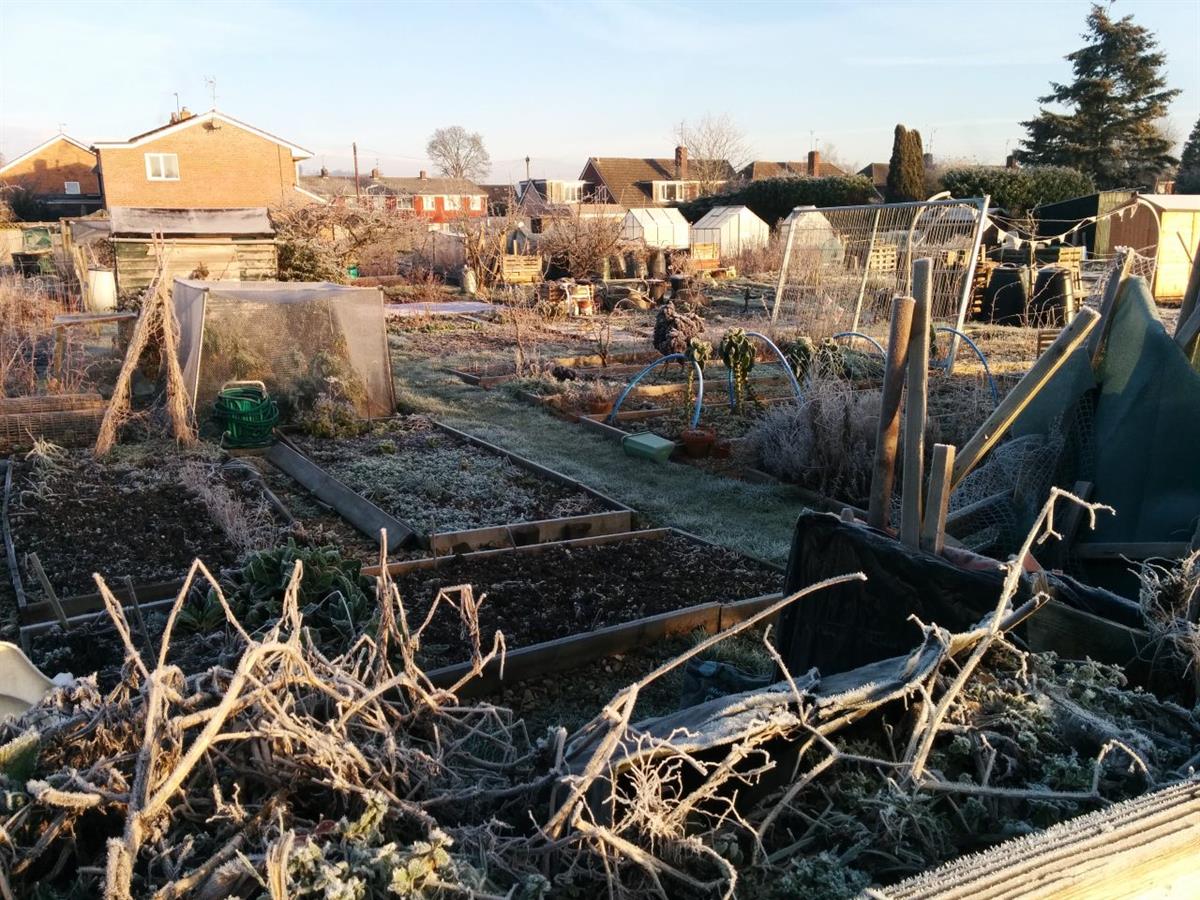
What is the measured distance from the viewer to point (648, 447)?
28.8 feet

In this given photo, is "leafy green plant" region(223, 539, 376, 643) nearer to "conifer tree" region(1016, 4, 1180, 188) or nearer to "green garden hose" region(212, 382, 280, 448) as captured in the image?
"green garden hose" region(212, 382, 280, 448)

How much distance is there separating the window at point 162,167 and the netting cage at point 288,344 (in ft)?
106

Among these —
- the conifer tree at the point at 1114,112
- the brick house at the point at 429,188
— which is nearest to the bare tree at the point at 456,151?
the brick house at the point at 429,188

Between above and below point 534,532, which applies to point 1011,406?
above

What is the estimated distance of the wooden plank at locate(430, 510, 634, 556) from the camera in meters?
6.25

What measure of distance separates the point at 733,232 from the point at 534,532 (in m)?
26.5

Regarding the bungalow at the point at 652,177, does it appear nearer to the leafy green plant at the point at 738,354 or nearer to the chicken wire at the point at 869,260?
the chicken wire at the point at 869,260

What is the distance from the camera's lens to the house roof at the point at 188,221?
17172mm

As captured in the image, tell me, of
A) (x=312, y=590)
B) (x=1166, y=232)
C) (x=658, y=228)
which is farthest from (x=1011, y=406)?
(x=658, y=228)

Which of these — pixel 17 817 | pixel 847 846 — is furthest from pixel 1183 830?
pixel 17 817

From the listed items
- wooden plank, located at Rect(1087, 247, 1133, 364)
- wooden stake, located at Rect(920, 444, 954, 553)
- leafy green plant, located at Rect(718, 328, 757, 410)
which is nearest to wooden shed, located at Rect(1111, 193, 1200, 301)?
leafy green plant, located at Rect(718, 328, 757, 410)

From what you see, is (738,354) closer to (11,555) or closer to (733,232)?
(11,555)

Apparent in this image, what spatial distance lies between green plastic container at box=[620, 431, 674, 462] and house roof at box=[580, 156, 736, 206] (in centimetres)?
4786

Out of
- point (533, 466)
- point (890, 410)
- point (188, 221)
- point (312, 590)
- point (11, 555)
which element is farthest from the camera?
point (188, 221)
